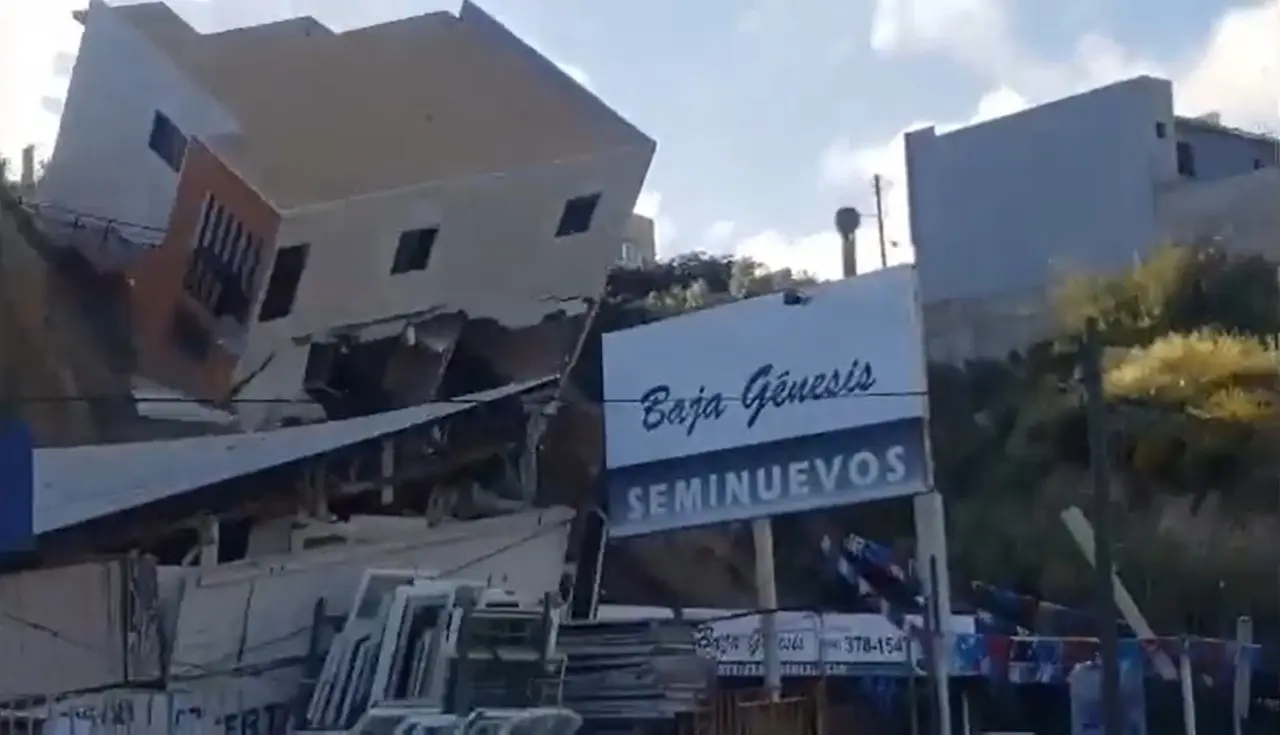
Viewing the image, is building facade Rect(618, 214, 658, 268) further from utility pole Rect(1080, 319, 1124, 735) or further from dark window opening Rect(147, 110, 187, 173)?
utility pole Rect(1080, 319, 1124, 735)

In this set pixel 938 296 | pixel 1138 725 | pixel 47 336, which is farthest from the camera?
pixel 938 296

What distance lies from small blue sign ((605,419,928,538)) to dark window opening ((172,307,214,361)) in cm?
657

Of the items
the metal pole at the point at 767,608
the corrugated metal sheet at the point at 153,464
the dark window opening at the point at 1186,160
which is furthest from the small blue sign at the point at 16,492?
the dark window opening at the point at 1186,160

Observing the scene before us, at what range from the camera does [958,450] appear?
33781mm

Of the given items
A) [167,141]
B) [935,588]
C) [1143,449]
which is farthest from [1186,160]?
[935,588]

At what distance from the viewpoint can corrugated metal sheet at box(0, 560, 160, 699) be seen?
64.8 ft

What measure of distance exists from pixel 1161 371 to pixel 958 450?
467 centimetres

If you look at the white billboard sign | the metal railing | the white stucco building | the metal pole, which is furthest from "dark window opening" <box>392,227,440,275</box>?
the white stucco building

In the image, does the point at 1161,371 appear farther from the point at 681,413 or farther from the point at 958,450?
the point at 681,413

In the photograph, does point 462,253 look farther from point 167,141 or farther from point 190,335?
point 167,141

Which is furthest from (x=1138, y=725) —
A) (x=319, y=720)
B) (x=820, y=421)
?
(x=319, y=720)

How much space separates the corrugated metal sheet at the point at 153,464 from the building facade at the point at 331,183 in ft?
9.00

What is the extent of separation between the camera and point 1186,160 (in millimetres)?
40938

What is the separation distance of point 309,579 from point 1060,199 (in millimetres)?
24623
